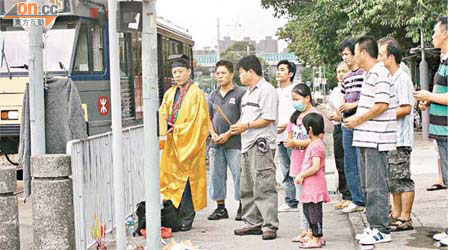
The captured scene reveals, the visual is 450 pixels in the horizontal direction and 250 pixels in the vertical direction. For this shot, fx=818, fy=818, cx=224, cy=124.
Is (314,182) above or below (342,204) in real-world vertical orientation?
above

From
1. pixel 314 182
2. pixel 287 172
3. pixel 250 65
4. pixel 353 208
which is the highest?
pixel 250 65

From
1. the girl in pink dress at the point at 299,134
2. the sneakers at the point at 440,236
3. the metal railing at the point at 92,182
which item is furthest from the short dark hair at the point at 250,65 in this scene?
the sneakers at the point at 440,236

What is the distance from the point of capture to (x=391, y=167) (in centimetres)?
822

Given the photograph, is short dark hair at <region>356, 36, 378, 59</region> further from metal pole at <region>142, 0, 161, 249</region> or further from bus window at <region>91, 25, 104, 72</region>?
bus window at <region>91, 25, 104, 72</region>

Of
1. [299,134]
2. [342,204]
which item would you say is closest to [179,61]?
[299,134]

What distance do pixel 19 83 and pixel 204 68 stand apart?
98.9 m

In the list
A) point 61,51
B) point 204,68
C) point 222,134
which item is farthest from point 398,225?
point 204,68

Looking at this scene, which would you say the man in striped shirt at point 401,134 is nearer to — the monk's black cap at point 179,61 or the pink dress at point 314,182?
the pink dress at point 314,182

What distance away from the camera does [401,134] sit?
8109 mm

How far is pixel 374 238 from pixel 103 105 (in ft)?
24.9

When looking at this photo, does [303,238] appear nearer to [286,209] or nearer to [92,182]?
[92,182]

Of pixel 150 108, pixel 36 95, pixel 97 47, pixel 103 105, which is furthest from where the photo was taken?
pixel 97 47

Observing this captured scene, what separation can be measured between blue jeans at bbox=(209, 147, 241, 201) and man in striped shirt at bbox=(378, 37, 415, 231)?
2.16 metres

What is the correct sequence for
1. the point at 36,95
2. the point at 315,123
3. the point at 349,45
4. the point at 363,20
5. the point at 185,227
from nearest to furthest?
the point at 36,95, the point at 315,123, the point at 349,45, the point at 185,227, the point at 363,20
